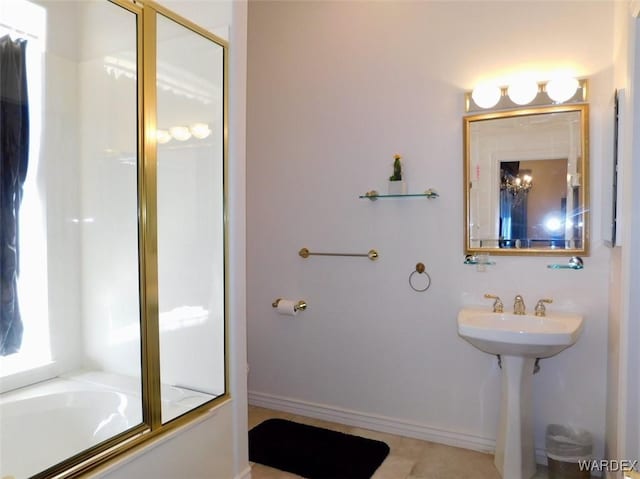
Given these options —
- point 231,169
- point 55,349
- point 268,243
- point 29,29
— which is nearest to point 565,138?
point 231,169

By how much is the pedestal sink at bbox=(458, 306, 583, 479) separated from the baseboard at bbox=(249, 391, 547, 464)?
208 millimetres

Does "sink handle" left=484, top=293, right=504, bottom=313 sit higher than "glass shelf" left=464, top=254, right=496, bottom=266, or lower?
lower

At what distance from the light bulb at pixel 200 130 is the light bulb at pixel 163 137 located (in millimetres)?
129

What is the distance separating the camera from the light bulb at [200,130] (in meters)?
2.26

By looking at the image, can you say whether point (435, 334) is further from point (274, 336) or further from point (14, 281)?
point (14, 281)

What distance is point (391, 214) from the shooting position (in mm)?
2752

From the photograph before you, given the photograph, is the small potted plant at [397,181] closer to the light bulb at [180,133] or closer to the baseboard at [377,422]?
the light bulb at [180,133]

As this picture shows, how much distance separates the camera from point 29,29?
2.28m

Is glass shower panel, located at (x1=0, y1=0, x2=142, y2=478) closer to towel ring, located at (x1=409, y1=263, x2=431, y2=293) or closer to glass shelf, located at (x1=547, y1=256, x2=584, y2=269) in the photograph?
towel ring, located at (x1=409, y1=263, x2=431, y2=293)

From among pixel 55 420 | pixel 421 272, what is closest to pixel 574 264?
pixel 421 272

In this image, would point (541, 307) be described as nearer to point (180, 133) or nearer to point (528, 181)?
point (528, 181)

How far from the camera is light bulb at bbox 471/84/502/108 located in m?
2.43

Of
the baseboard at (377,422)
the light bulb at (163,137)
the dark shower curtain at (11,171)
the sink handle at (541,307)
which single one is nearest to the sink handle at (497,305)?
the sink handle at (541,307)

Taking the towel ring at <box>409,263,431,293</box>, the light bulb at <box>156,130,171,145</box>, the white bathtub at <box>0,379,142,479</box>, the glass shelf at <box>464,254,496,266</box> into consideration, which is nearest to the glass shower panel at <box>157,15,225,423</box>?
the light bulb at <box>156,130,171,145</box>
